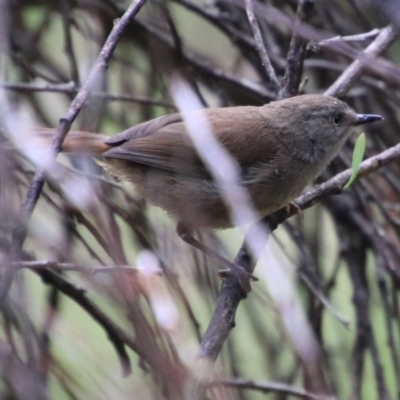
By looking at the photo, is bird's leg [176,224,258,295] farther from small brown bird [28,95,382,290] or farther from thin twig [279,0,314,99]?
thin twig [279,0,314,99]

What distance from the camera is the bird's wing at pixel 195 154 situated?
389cm

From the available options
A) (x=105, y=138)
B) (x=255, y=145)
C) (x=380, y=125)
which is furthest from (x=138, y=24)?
(x=380, y=125)

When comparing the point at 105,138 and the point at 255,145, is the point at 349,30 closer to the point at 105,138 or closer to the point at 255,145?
the point at 255,145

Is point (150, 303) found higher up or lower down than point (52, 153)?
lower down

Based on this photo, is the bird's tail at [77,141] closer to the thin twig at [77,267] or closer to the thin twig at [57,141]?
the thin twig at [57,141]

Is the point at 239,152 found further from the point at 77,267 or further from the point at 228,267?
the point at 77,267

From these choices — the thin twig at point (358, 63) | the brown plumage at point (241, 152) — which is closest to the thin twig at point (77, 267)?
the brown plumage at point (241, 152)

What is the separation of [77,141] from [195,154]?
590 mm

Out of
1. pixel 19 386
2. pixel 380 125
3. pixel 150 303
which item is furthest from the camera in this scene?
pixel 380 125

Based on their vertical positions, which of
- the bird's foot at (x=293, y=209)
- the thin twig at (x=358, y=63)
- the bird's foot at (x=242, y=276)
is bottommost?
the bird's foot at (x=242, y=276)

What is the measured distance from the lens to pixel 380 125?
4.58 meters

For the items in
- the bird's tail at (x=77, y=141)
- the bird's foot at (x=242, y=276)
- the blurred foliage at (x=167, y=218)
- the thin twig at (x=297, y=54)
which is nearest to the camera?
the blurred foliage at (x=167, y=218)

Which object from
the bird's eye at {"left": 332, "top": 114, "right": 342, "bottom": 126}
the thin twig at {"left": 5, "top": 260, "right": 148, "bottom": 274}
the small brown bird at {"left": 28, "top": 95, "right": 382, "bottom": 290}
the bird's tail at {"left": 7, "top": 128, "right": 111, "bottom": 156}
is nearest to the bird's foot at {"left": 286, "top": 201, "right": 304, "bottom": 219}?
the small brown bird at {"left": 28, "top": 95, "right": 382, "bottom": 290}

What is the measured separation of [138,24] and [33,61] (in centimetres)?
88
